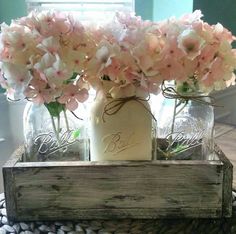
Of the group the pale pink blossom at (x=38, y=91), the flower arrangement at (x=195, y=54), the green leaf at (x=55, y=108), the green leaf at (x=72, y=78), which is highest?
the flower arrangement at (x=195, y=54)

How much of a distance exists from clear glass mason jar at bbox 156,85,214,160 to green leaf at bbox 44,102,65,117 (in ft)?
0.78

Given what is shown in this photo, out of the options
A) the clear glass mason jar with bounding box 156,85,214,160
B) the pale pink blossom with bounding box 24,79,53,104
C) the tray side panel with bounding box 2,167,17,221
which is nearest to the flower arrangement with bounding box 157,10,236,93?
the clear glass mason jar with bounding box 156,85,214,160

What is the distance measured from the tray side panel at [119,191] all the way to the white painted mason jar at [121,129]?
45 millimetres

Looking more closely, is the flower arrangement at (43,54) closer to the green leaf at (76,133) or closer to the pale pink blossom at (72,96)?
the pale pink blossom at (72,96)

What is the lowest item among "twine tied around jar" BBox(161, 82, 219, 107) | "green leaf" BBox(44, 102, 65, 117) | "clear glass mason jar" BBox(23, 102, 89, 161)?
"clear glass mason jar" BBox(23, 102, 89, 161)

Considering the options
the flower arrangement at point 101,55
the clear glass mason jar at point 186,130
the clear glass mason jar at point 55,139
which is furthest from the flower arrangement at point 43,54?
the clear glass mason jar at point 186,130

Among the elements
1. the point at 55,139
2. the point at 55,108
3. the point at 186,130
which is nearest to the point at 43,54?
the point at 55,108

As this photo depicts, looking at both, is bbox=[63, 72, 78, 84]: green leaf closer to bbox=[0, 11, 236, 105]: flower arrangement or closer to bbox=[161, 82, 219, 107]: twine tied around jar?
bbox=[0, 11, 236, 105]: flower arrangement

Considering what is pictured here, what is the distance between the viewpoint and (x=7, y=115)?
1.54 meters

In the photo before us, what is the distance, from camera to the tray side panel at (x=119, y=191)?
0.79 m

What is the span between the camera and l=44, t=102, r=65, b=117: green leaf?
2.70ft

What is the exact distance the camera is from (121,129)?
2.66 feet

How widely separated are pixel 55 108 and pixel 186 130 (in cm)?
31

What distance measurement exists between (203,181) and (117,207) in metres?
0.18
